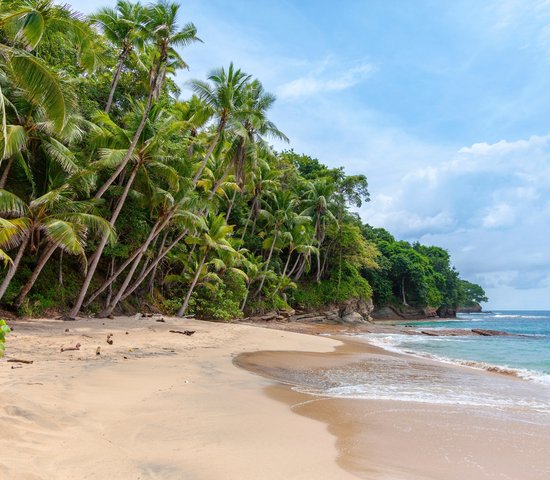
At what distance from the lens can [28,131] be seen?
11.6 m

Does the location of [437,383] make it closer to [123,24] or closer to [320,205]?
[123,24]

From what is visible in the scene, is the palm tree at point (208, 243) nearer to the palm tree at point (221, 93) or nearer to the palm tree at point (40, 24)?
the palm tree at point (221, 93)

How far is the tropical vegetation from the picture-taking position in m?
10.3

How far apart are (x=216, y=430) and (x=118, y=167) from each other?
1151 cm

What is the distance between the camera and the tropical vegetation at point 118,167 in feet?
33.7

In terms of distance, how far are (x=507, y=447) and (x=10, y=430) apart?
521 cm

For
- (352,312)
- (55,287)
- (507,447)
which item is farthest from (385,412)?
(352,312)

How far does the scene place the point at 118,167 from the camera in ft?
44.3

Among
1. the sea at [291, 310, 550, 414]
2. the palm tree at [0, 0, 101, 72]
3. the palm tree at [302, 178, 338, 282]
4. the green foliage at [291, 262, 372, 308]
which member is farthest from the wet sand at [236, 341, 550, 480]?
the palm tree at [302, 178, 338, 282]

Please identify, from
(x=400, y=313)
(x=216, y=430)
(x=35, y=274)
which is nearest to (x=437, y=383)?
(x=216, y=430)

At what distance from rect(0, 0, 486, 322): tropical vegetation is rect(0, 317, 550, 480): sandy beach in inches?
155

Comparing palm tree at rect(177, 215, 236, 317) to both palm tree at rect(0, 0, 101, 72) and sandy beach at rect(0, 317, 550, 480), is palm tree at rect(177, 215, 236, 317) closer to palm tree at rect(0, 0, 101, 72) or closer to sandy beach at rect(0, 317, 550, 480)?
palm tree at rect(0, 0, 101, 72)

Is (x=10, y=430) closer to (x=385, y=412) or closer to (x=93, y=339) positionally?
(x=385, y=412)

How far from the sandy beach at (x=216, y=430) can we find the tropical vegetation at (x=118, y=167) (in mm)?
3930
